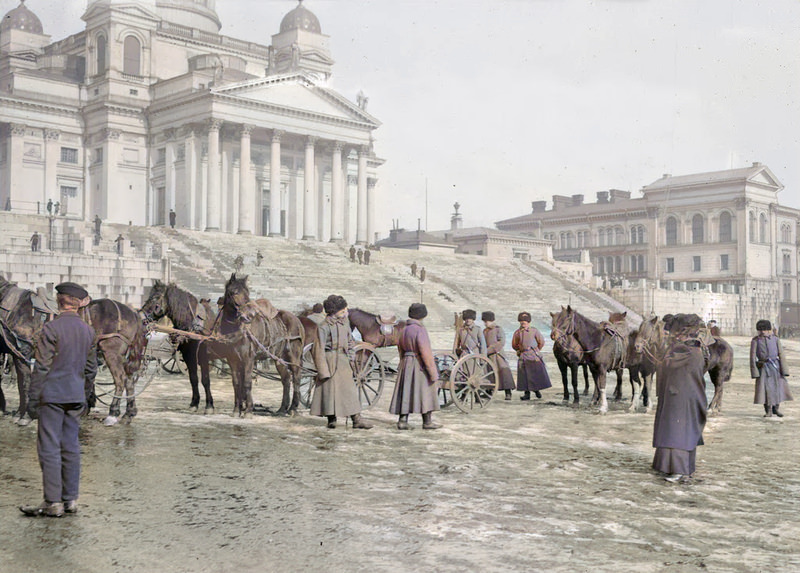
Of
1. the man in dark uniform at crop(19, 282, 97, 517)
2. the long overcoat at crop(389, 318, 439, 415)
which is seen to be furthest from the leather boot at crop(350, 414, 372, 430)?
the man in dark uniform at crop(19, 282, 97, 517)

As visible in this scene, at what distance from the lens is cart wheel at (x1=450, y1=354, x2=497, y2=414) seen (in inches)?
531

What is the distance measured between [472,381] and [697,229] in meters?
66.9

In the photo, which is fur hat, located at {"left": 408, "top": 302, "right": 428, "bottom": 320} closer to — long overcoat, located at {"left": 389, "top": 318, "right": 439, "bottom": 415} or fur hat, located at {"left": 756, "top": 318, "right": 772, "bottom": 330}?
long overcoat, located at {"left": 389, "top": 318, "right": 439, "bottom": 415}

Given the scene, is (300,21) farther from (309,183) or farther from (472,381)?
(472,381)

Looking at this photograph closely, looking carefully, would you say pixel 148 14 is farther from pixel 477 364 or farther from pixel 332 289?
pixel 477 364

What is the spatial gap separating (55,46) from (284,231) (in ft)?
70.0

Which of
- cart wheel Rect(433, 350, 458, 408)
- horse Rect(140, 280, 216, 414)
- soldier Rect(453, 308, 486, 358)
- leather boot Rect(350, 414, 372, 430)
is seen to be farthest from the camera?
Result: soldier Rect(453, 308, 486, 358)

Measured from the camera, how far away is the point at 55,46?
6156 centimetres

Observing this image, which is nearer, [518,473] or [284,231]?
[518,473]

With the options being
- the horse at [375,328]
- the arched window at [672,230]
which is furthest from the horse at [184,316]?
the arched window at [672,230]

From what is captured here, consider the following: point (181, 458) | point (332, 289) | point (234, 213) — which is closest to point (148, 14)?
point (234, 213)

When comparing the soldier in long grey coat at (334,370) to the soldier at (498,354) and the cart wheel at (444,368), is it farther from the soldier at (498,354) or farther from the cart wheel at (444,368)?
the soldier at (498,354)

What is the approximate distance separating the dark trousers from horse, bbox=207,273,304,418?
517 centimetres

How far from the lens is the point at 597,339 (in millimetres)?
A: 14188
